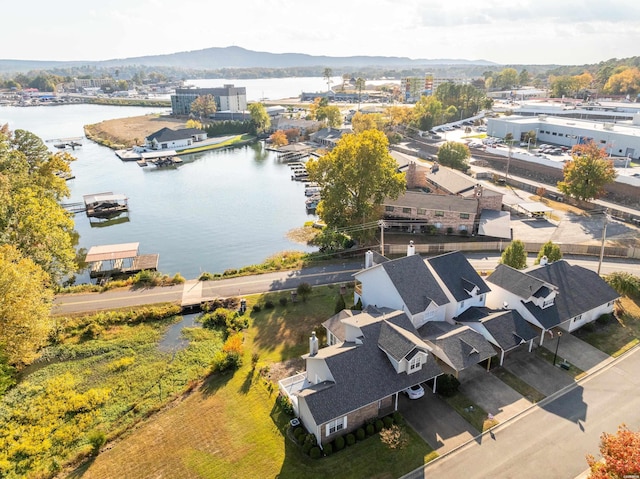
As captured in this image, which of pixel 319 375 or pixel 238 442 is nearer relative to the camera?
pixel 238 442

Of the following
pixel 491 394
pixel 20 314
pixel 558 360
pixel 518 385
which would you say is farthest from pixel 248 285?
pixel 558 360

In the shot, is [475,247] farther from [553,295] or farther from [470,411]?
[470,411]

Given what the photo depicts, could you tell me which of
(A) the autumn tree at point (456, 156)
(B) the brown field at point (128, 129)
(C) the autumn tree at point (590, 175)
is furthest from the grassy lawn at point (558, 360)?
(B) the brown field at point (128, 129)

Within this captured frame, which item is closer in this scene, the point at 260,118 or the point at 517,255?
the point at 517,255

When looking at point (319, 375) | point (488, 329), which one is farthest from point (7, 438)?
point (488, 329)

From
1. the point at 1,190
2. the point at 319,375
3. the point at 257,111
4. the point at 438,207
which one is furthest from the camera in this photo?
the point at 257,111

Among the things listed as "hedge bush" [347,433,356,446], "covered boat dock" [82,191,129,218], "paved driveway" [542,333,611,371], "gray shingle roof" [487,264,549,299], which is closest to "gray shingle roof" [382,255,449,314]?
"gray shingle roof" [487,264,549,299]

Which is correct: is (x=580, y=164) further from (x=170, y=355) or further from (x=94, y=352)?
(x=94, y=352)

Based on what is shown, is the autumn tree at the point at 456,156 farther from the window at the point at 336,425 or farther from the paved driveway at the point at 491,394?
the window at the point at 336,425
